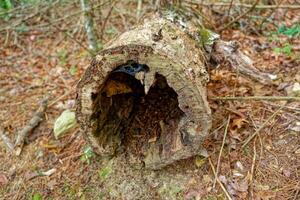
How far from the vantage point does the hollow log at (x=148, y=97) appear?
6.24 ft

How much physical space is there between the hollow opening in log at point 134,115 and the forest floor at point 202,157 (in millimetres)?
155

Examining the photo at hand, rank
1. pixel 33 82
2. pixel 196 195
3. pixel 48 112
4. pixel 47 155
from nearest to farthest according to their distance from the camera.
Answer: pixel 196 195
pixel 47 155
pixel 48 112
pixel 33 82

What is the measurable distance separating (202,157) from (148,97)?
0.55 m

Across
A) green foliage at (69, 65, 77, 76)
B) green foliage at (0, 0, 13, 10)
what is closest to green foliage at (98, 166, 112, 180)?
green foliage at (69, 65, 77, 76)

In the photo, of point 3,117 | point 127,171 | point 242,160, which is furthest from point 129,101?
point 3,117

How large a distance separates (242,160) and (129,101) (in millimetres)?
835

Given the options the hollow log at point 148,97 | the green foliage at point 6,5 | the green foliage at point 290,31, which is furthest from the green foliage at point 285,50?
the green foliage at point 6,5

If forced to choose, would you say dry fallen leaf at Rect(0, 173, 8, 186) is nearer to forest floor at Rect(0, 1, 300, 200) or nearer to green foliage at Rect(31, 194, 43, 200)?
forest floor at Rect(0, 1, 300, 200)

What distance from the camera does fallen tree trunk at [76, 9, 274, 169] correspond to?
6.24 feet

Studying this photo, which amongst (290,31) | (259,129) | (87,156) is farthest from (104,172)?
(290,31)

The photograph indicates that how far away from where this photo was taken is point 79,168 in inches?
98.6

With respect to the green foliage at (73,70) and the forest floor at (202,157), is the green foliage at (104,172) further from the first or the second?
the green foliage at (73,70)

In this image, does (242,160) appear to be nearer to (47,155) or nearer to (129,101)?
(129,101)

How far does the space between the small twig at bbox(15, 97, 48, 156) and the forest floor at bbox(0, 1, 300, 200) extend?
40mm
